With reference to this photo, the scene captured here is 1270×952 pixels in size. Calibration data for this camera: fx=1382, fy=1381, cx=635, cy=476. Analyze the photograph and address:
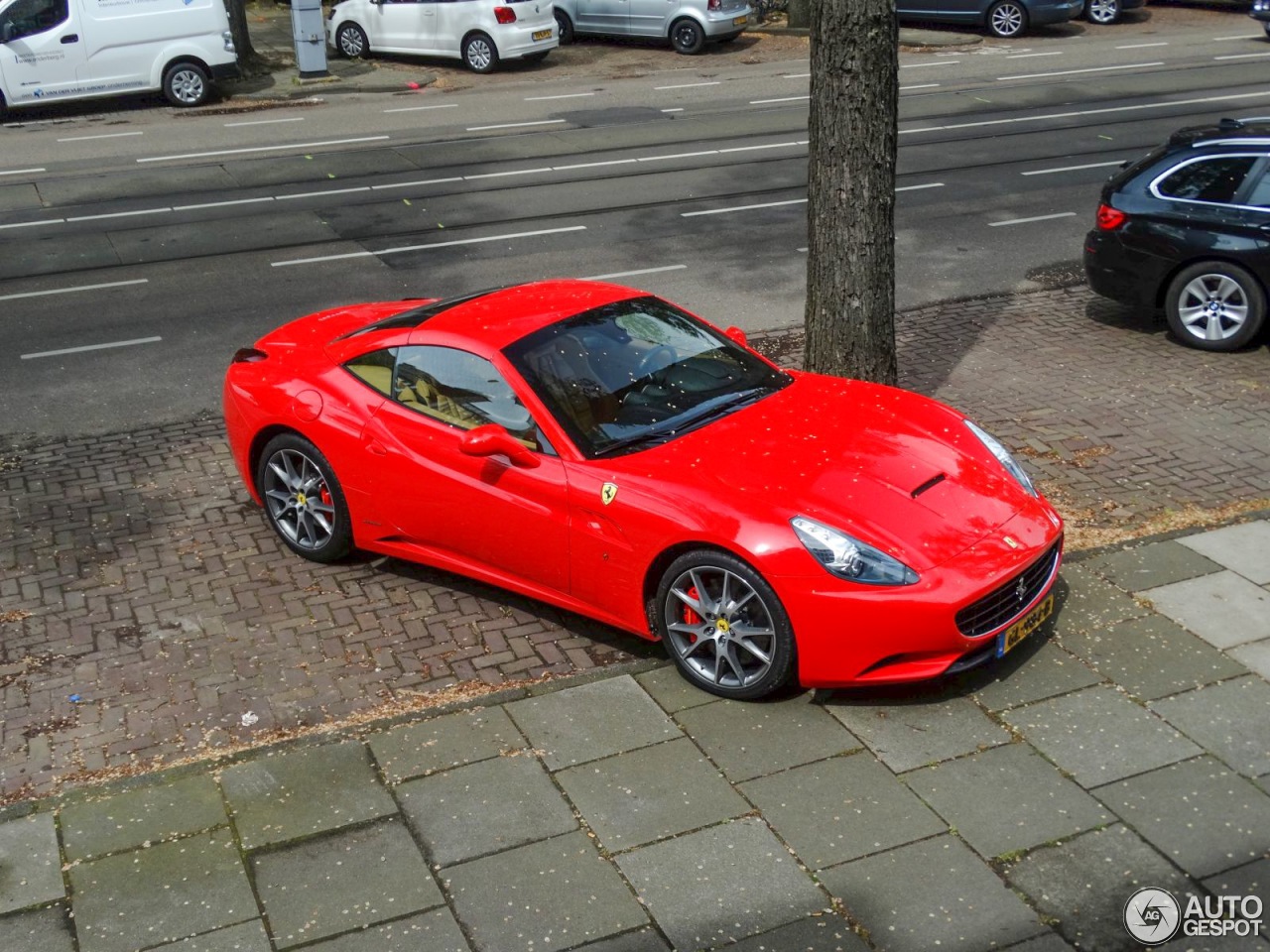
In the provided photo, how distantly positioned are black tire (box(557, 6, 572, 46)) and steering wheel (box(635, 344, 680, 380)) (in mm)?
22315

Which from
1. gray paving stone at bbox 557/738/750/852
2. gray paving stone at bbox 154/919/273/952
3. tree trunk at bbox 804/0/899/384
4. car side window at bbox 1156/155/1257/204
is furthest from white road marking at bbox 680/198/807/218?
gray paving stone at bbox 154/919/273/952

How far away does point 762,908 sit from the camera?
4.71 meters

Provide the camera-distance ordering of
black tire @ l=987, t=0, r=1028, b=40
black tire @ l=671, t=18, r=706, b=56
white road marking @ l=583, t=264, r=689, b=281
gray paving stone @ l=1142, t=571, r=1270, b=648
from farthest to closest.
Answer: black tire @ l=987, t=0, r=1028, b=40 < black tire @ l=671, t=18, r=706, b=56 < white road marking @ l=583, t=264, r=689, b=281 < gray paving stone @ l=1142, t=571, r=1270, b=648

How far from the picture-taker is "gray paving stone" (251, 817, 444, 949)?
471 centimetres

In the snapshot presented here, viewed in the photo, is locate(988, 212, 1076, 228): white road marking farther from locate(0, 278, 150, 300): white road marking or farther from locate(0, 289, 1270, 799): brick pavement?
locate(0, 278, 150, 300): white road marking

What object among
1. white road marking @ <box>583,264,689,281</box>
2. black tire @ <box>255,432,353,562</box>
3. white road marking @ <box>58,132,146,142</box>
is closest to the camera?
black tire @ <box>255,432,353,562</box>

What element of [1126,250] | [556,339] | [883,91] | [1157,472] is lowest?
[1157,472]

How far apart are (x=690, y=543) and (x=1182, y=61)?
72.5ft

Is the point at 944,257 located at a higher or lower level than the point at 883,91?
lower

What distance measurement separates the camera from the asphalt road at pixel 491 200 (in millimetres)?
11945

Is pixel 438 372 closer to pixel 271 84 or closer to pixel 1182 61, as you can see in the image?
pixel 271 84

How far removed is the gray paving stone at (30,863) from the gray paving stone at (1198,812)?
3891 mm

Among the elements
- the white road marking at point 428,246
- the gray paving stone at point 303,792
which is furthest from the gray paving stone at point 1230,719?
the white road marking at point 428,246

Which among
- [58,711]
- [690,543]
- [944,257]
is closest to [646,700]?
[690,543]
